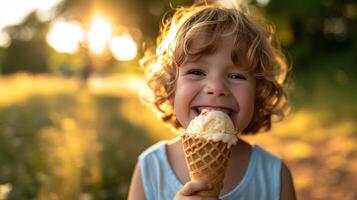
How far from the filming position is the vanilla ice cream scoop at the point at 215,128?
7.18 ft

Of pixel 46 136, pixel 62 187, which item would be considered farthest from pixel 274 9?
pixel 62 187

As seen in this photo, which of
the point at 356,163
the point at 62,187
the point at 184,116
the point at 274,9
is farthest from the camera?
the point at 274,9

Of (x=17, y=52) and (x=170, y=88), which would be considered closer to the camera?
(x=170, y=88)

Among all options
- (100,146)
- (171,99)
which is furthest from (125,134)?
(171,99)

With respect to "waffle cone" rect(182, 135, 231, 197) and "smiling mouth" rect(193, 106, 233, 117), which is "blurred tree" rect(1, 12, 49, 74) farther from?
"waffle cone" rect(182, 135, 231, 197)

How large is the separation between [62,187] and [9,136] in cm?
144

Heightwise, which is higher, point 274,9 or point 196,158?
point 274,9

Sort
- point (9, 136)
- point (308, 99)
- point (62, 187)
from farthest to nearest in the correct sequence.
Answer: point (308, 99)
point (9, 136)
point (62, 187)

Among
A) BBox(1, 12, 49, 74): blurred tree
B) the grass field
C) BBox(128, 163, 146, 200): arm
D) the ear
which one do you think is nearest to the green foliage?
the grass field

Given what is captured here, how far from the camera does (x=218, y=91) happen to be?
241 centimetres

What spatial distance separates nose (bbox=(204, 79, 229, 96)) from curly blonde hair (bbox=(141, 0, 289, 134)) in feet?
0.53

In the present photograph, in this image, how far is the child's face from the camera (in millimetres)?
2428

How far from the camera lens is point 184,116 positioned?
2525 millimetres

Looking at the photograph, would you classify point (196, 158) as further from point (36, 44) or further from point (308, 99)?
point (36, 44)
